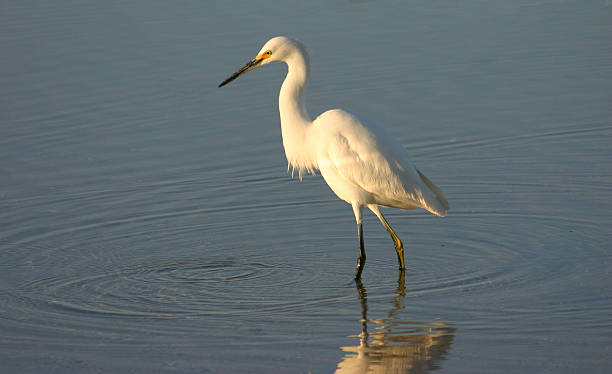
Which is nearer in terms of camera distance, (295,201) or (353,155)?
(353,155)

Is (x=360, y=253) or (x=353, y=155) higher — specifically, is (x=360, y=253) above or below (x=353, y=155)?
below

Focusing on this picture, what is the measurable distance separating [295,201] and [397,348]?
11.4ft

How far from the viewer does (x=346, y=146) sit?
24.1 feet

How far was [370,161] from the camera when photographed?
7.33m

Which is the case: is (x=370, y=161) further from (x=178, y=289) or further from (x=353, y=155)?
(x=178, y=289)

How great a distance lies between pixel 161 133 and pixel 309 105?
6.09ft

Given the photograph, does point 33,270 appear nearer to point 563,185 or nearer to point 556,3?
point 563,185

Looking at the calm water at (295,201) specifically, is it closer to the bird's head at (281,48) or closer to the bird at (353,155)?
the bird at (353,155)

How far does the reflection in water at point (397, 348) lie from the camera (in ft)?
18.2

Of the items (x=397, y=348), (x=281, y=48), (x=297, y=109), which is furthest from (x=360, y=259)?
(x=281, y=48)

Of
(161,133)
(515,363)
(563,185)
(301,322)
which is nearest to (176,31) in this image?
(161,133)

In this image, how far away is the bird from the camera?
7340mm

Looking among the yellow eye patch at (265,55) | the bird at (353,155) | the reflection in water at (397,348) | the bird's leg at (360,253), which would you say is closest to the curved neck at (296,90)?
the bird at (353,155)

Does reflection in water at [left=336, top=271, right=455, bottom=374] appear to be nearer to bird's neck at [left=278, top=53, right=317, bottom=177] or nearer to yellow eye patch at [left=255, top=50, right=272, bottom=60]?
bird's neck at [left=278, top=53, right=317, bottom=177]
